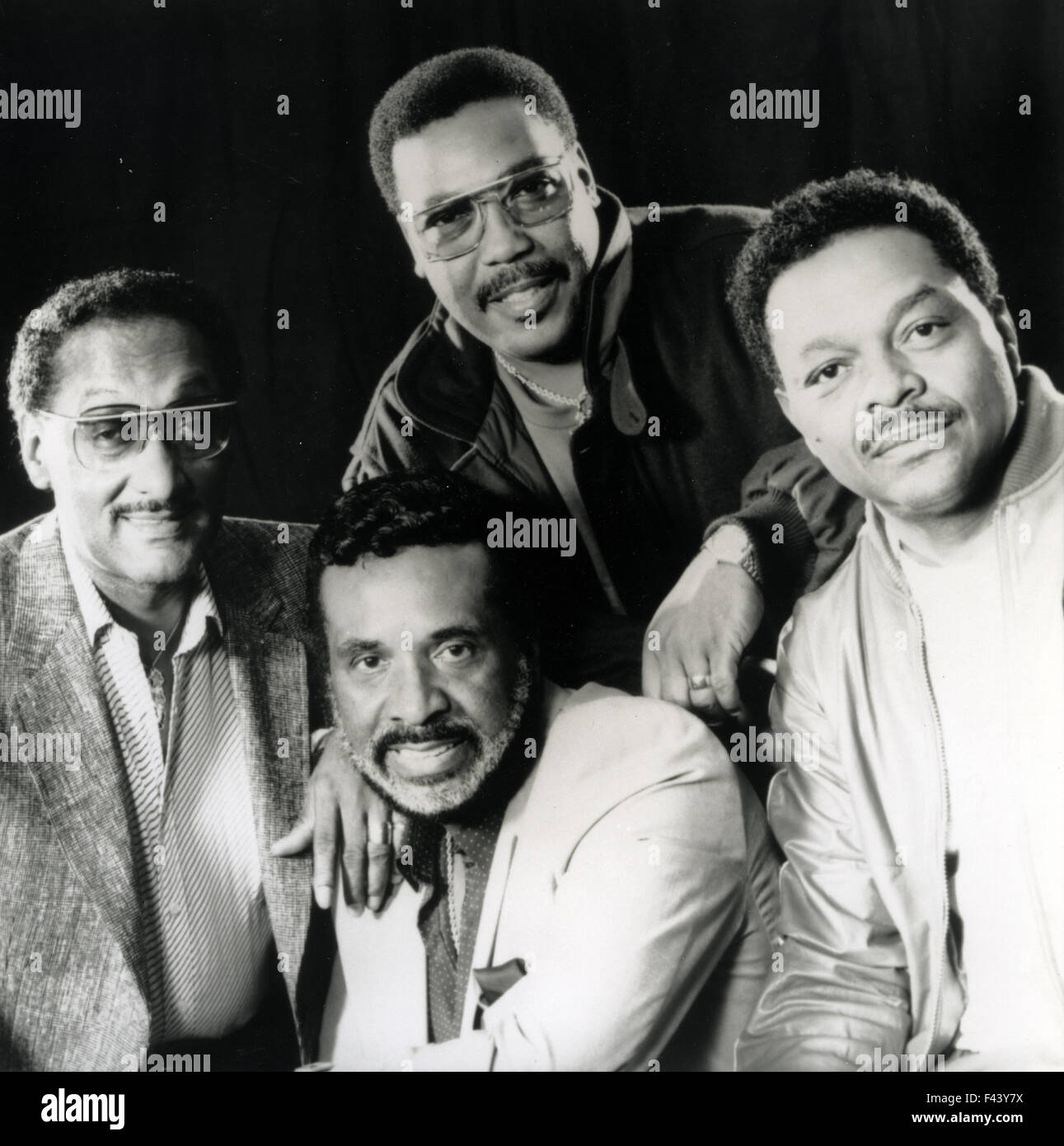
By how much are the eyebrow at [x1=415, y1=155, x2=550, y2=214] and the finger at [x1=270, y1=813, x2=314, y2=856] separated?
139 cm

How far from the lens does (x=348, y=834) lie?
2547 mm

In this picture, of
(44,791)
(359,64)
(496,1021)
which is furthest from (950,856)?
(359,64)

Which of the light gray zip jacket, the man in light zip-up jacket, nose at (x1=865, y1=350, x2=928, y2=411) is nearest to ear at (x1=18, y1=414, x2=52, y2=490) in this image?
the man in light zip-up jacket

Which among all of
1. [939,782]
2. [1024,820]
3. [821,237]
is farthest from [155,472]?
[1024,820]

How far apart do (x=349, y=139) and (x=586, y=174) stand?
549mm

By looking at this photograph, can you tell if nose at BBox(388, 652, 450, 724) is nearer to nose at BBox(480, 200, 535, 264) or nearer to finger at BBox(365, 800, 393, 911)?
finger at BBox(365, 800, 393, 911)

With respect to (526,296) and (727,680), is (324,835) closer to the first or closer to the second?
(727,680)

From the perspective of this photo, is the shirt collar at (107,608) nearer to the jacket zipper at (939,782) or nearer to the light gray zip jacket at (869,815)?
the light gray zip jacket at (869,815)

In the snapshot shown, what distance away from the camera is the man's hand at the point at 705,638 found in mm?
2525

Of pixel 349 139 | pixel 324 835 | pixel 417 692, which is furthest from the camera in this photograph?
pixel 349 139

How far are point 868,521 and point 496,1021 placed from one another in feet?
4.37

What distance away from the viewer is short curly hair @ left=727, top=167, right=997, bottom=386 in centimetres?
Result: 260

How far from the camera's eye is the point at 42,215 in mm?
2695

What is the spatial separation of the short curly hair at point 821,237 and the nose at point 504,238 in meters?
0.47
